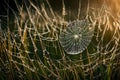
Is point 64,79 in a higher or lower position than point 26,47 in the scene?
lower

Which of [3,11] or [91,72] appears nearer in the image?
[91,72]

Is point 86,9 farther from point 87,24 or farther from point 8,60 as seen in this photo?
point 8,60

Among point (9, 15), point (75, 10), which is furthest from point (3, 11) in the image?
point (75, 10)

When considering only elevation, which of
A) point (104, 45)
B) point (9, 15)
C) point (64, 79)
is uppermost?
point (9, 15)

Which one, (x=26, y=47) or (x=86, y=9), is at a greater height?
(x=86, y=9)

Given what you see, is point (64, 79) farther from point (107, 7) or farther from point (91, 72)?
point (107, 7)

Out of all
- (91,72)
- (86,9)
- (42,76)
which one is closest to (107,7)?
(86,9)
